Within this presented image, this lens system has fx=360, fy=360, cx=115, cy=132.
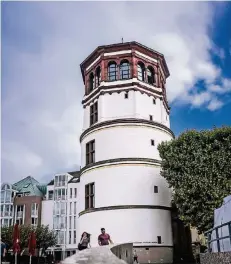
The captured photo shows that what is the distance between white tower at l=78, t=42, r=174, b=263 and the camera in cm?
2906

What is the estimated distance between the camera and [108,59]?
114ft

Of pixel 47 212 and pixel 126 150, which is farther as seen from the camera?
pixel 47 212

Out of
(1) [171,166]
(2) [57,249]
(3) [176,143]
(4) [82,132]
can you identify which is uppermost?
(4) [82,132]

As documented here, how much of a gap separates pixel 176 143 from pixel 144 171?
12.6ft

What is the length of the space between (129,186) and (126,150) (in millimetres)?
3159

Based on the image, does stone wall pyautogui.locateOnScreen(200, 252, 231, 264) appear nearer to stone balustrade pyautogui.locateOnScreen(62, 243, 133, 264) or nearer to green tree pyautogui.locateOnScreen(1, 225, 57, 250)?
stone balustrade pyautogui.locateOnScreen(62, 243, 133, 264)

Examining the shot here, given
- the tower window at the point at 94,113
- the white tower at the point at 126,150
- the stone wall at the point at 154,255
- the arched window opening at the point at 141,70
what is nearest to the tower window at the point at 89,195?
the white tower at the point at 126,150

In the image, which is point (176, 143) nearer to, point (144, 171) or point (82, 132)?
point (144, 171)

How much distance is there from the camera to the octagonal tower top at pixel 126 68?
34312 mm

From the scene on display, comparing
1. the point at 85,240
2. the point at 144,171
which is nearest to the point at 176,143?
the point at 144,171

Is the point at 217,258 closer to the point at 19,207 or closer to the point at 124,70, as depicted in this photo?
the point at 124,70

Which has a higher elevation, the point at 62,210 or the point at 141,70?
the point at 141,70

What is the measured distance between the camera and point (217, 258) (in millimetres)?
10562

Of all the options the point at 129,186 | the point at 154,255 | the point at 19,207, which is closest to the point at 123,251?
the point at 154,255
